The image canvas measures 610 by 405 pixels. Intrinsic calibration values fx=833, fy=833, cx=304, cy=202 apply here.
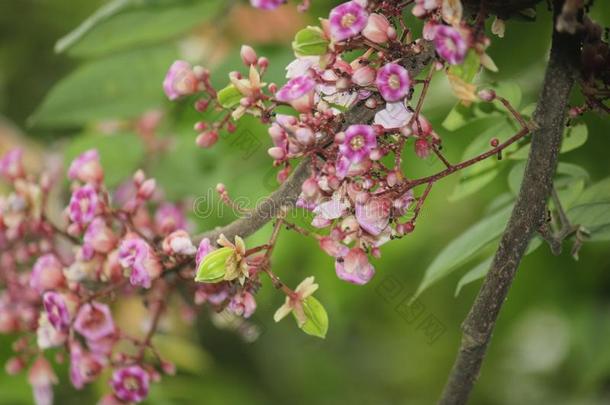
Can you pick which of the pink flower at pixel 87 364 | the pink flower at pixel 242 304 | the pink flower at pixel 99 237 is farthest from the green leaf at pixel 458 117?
the pink flower at pixel 87 364

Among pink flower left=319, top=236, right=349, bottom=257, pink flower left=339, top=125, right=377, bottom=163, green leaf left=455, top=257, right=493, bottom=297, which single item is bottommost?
green leaf left=455, top=257, right=493, bottom=297

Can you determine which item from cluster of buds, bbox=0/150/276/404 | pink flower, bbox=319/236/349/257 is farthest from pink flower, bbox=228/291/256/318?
pink flower, bbox=319/236/349/257

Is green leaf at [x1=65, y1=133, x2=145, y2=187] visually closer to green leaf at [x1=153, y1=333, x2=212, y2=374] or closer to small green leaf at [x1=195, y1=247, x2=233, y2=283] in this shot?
green leaf at [x1=153, y1=333, x2=212, y2=374]

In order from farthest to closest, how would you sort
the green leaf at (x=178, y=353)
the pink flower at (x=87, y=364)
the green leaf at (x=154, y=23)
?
the green leaf at (x=178, y=353) → the green leaf at (x=154, y=23) → the pink flower at (x=87, y=364)

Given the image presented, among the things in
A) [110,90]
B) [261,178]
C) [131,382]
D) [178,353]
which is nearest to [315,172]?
[131,382]

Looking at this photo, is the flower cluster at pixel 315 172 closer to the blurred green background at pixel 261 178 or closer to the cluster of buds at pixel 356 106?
the cluster of buds at pixel 356 106

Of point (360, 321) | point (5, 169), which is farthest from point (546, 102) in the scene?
point (360, 321)
